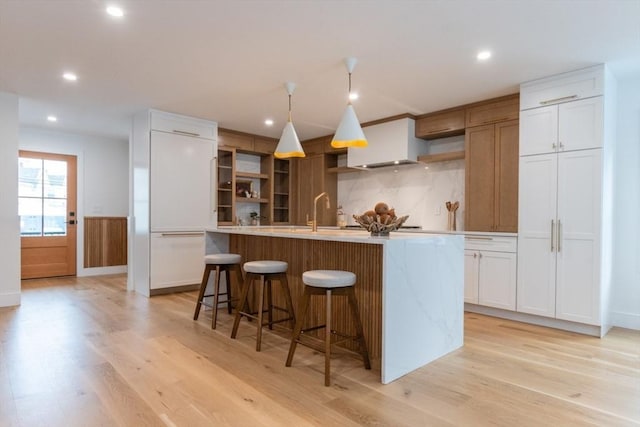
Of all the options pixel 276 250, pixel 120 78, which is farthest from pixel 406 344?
pixel 120 78

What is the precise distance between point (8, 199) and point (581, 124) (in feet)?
20.1

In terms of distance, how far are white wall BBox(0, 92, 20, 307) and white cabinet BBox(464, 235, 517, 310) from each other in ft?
17.4

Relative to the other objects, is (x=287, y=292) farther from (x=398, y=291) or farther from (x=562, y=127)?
(x=562, y=127)

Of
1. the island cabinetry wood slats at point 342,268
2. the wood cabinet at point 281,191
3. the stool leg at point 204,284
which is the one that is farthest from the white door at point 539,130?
the wood cabinet at point 281,191

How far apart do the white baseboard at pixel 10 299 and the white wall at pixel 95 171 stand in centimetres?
216

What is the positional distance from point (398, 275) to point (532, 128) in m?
2.49

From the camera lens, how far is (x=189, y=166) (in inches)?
205

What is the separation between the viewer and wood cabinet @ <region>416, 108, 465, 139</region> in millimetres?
4504

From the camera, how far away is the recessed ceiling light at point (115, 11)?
2.43m

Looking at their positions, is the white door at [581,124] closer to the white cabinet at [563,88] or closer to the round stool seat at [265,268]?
the white cabinet at [563,88]

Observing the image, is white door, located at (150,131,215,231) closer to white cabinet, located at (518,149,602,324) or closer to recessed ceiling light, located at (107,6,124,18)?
recessed ceiling light, located at (107,6,124,18)

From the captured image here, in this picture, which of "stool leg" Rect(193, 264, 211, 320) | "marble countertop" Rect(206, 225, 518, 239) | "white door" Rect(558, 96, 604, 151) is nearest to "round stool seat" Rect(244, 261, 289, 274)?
"marble countertop" Rect(206, 225, 518, 239)

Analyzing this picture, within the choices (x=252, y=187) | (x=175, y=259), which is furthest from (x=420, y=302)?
(x=252, y=187)

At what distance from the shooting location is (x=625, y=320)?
3.65 meters
